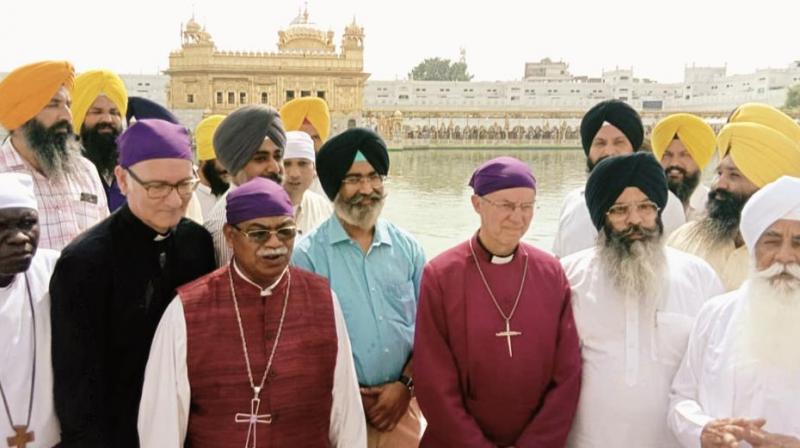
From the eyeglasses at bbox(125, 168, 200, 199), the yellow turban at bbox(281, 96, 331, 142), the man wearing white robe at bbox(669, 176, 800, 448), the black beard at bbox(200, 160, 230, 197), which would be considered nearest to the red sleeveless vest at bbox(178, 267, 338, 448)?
the eyeglasses at bbox(125, 168, 200, 199)

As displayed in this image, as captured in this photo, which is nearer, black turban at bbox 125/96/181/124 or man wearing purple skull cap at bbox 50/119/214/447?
man wearing purple skull cap at bbox 50/119/214/447

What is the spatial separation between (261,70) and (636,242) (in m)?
33.8

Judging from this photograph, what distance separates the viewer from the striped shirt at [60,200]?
93.2 inches

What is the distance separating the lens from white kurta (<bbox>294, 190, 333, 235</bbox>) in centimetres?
279

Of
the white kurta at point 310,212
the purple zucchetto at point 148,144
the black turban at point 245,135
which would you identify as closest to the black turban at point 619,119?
the white kurta at point 310,212

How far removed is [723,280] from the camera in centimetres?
240

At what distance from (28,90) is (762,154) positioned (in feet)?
8.66

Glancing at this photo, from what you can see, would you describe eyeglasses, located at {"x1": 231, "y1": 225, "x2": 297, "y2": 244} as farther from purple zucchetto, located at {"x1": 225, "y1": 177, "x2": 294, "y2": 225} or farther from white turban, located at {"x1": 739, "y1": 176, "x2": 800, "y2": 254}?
white turban, located at {"x1": 739, "y1": 176, "x2": 800, "y2": 254}

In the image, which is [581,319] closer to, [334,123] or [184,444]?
[184,444]

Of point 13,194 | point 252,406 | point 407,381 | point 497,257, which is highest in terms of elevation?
point 13,194

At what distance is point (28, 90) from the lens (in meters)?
2.40

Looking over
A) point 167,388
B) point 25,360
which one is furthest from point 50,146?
point 167,388

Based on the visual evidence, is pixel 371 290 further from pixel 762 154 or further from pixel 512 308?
pixel 762 154

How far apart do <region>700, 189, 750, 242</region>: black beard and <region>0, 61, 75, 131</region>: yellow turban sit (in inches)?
96.0
